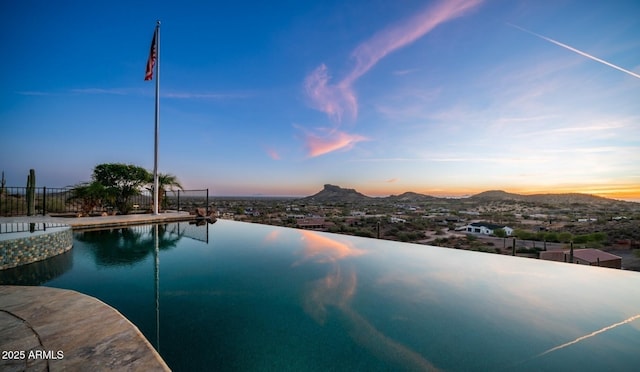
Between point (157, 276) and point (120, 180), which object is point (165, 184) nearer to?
point (120, 180)

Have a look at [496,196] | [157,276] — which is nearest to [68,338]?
[157,276]

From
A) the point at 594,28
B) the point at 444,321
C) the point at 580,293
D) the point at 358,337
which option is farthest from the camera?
the point at 594,28

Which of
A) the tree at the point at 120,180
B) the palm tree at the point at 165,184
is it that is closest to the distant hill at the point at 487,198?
the palm tree at the point at 165,184

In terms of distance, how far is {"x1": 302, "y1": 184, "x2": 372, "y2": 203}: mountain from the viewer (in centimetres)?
4862

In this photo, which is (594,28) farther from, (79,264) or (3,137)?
(3,137)

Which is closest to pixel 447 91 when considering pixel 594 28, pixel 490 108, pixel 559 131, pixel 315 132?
pixel 490 108

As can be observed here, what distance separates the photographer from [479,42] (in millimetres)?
8883

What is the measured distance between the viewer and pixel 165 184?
12.7 meters

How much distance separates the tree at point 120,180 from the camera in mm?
11391

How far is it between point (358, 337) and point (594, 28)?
11340mm

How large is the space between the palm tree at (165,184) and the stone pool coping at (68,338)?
1096 centimetres

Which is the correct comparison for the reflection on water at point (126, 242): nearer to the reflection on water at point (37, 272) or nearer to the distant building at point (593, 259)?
the reflection on water at point (37, 272)

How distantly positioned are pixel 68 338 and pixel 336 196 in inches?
1920

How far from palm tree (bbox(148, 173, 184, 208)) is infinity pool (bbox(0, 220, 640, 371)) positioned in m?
6.27
